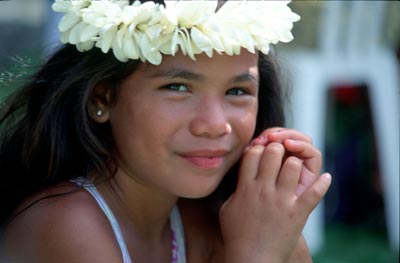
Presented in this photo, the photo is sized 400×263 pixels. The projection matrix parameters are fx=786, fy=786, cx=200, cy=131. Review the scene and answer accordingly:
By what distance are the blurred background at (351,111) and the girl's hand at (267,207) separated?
69.8 inches

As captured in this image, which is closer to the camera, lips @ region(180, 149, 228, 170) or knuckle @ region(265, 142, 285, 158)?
lips @ region(180, 149, 228, 170)

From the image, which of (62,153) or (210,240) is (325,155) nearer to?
(210,240)

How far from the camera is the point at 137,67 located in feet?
7.27

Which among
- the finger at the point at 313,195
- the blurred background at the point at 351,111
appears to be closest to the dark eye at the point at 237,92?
the finger at the point at 313,195

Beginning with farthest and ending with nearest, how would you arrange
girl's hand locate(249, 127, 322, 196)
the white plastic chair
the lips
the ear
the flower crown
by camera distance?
the white plastic chair
girl's hand locate(249, 127, 322, 196)
the ear
the lips
the flower crown

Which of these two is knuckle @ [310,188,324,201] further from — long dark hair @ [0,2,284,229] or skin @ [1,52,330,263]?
long dark hair @ [0,2,284,229]

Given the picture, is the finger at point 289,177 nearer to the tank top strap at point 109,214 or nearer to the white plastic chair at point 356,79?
the tank top strap at point 109,214

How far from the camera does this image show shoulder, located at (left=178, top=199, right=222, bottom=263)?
8.73ft

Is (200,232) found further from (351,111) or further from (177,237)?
(351,111)

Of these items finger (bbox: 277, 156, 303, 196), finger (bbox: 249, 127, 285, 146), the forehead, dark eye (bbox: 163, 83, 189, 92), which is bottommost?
finger (bbox: 277, 156, 303, 196)

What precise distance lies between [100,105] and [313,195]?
693 mm

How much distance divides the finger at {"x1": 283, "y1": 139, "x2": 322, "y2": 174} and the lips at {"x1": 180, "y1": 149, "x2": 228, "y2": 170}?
0.27 m

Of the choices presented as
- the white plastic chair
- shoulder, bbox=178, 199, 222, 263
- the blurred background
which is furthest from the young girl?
the white plastic chair

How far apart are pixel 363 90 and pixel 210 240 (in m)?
2.73
